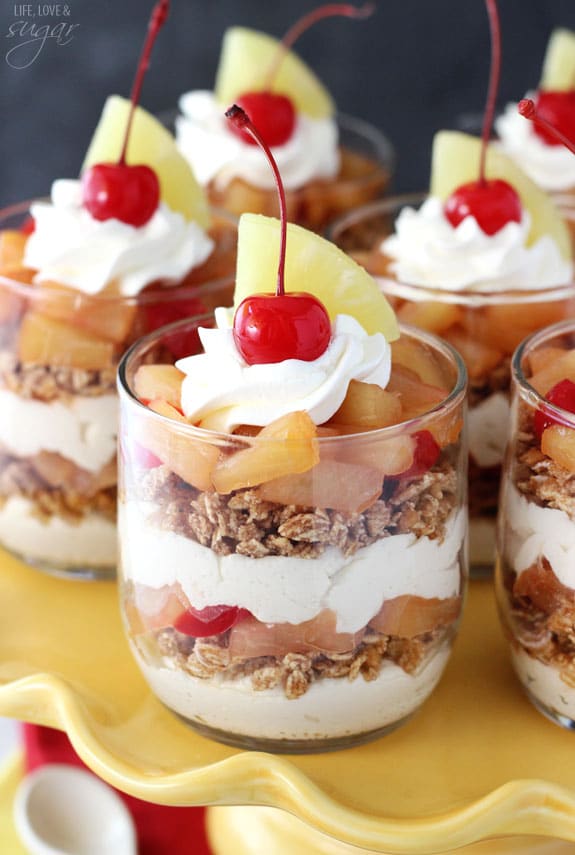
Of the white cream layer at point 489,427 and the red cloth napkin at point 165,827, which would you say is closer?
the white cream layer at point 489,427

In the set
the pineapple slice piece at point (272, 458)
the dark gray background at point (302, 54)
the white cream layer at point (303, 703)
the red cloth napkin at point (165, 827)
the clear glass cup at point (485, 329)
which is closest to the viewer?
the pineapple slice piece at point (272, 458)

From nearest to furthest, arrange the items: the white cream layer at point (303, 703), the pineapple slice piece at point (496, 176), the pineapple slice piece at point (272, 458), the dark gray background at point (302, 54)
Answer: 1. the pineapple slice piece at point (272, 458)
2. the white cream layer at point (303, 703)
3. the pineapple slice piece at point (496, 176)
4. the dark gray background at point (302, 54)

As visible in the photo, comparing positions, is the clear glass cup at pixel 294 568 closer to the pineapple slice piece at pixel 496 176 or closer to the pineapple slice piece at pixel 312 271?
the pineapple slice piece at pixel 312 271

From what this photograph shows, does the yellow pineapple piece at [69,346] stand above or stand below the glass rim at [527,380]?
below

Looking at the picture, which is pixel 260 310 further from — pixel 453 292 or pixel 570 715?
pixel 570 715

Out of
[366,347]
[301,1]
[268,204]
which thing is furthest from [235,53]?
[366,347]

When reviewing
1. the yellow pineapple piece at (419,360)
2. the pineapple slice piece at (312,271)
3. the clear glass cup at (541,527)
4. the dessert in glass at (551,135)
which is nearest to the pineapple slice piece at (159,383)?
the pineapple slice piece at (312,271)
